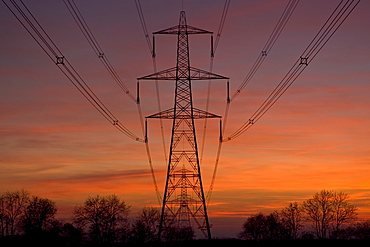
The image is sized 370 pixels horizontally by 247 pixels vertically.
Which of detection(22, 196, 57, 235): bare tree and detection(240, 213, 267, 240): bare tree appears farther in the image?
detection(240, 213, 267, 240): bare tree

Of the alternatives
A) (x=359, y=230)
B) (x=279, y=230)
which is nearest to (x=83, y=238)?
(x=279, y=230)

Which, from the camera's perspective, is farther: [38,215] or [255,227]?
[255,227]

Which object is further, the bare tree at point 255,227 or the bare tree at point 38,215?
the bare tree at point 255,227

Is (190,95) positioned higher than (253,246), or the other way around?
(190,95)

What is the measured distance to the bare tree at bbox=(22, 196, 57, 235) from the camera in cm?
13038

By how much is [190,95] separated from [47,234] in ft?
202

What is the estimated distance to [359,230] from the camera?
484ft

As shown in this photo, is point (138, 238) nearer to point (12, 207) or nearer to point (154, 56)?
point (12, 207)

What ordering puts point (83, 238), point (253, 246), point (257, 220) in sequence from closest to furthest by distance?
1. point (253, 246)
2. point (83, 238)
3. point (257, 220)

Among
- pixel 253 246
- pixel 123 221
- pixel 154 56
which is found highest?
pixel 154 56

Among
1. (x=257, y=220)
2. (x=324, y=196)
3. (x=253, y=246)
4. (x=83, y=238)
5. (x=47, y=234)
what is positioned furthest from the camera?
(x=257, y=220)

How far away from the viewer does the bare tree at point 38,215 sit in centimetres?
13038

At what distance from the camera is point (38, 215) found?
134 metres

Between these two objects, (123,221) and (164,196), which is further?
(123,221)
